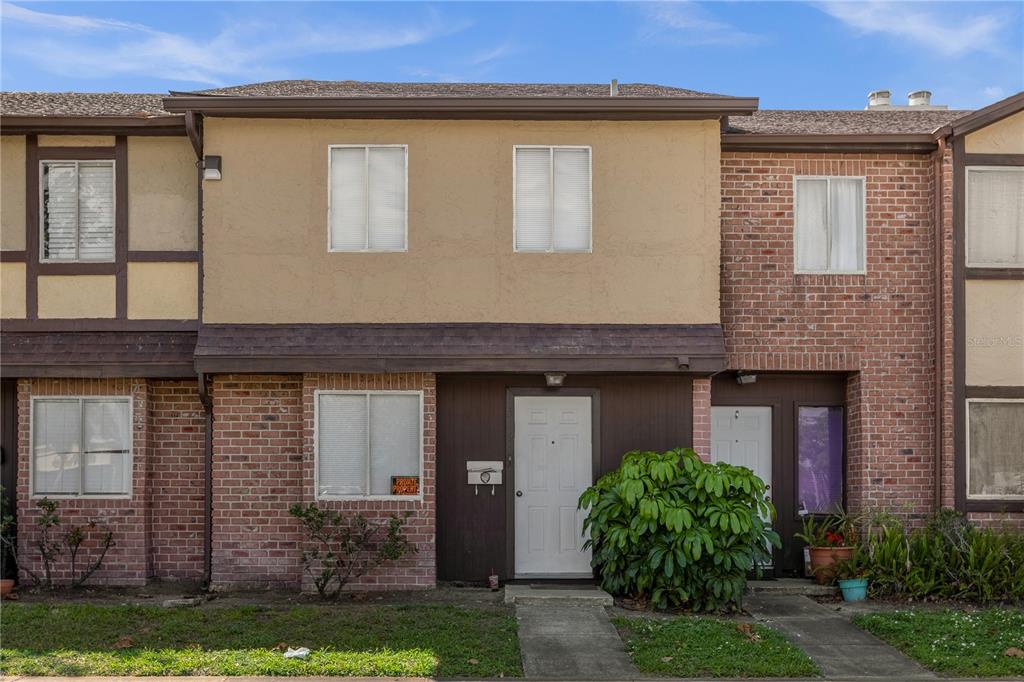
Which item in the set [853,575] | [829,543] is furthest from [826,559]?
[853,575]

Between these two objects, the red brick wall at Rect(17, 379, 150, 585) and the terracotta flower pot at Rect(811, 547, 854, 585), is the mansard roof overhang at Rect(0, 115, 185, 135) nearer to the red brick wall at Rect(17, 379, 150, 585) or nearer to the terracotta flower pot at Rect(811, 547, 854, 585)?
the red brick wall at Rect(17, 379, 150, 585)

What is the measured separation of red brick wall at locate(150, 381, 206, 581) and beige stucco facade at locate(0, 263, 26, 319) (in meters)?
1.68

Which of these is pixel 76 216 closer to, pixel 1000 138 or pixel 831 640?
pixel 831 640

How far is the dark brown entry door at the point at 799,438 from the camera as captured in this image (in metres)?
12.7

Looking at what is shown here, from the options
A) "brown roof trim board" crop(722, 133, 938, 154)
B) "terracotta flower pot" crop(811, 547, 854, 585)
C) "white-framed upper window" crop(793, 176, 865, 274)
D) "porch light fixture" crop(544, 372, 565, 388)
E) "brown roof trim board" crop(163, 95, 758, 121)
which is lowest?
"terracotta flower pot" crop(811, 547, 854, 585)

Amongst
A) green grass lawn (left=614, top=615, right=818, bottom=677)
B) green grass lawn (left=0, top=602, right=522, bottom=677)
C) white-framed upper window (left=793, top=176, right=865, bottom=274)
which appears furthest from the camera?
white-framed upper window (left=793, top=176, right=865, bottom=274)

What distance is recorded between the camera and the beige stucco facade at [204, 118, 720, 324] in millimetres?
11602

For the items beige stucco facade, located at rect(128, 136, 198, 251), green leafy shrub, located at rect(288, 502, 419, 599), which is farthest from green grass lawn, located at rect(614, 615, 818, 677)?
beige stucco facade, located at rect(128, 136, 198, 251)

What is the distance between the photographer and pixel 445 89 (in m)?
13.4

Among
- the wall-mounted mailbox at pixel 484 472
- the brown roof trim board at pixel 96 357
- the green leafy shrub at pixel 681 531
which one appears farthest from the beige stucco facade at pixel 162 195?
the green leafy shrub at pixel 681 531

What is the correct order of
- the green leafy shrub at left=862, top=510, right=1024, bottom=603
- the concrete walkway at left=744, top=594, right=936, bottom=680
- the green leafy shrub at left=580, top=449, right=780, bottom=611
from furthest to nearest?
the green leafy shrub at left=862, top=510, right=1024, bottom=603
the green leafy shrub at left=580, top=449, right=780, bottom=611
the concrete walkway at left=744, top=594, right=936, bottom=680

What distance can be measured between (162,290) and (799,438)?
7593mm

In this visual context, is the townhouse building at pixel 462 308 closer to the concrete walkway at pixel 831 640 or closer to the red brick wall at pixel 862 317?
the red brick wall at pixel 862 317

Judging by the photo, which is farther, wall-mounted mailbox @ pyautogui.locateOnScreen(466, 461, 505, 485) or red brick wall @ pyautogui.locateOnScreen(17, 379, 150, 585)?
wall-mounted mailbox @ pyautogui.locateOnScreen(466, 461, 505, 485)
